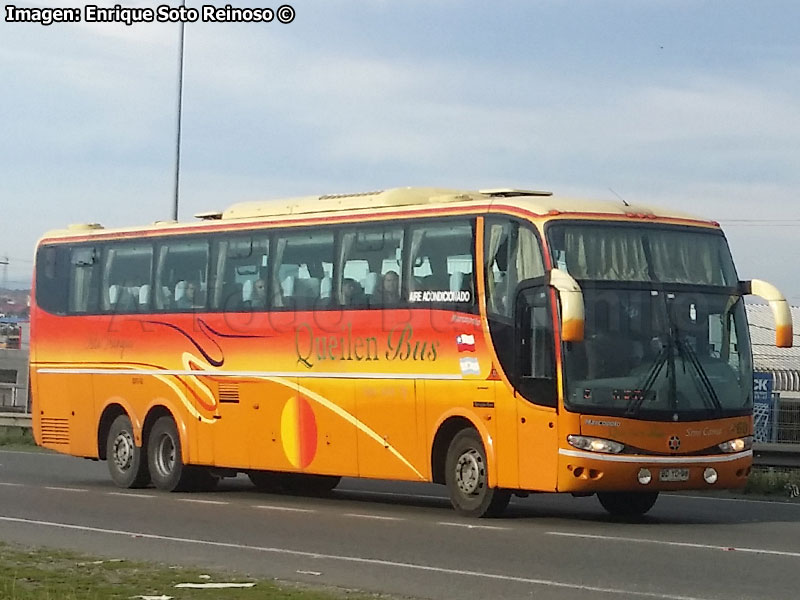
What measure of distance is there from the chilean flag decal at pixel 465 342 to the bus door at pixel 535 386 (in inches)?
29.0

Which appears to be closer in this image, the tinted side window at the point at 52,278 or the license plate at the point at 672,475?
the license plate at the point at 672,475

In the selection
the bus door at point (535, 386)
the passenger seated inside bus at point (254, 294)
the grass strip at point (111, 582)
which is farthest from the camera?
the passenger seated inside bus at point (254, 294)

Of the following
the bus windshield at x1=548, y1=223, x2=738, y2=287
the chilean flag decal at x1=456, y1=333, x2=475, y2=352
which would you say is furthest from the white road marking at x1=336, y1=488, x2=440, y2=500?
the bus windshield at x1=548, y1=223, x2=738, y2=287

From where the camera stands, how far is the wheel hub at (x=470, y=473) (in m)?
19.8

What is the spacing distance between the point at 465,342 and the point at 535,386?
1241 mm

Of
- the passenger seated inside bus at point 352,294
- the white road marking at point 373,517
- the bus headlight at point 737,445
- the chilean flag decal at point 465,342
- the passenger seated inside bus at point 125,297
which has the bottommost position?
the white road marking at point 373,517

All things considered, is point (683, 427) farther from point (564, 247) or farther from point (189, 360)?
point (189, 360)

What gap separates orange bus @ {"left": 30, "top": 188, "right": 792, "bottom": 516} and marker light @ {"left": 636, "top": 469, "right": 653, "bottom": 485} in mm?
61

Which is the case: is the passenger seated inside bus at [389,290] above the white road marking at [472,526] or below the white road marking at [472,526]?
above

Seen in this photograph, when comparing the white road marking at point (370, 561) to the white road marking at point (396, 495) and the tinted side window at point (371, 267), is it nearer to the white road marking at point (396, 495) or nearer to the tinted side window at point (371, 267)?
the tinted side window at point (371, 267)

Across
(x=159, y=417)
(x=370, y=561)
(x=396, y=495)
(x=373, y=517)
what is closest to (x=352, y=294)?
(x=373, y=517)

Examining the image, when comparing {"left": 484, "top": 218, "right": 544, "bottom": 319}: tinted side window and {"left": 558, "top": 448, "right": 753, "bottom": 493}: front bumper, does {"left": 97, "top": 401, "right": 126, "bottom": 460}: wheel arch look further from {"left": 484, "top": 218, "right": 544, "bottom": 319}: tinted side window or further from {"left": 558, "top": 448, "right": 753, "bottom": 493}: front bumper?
{"left": 558, "top": 448, "right": 753, "bottom": 493}: front bumper

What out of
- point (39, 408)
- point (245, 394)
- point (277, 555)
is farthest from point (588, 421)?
point (39, 408)

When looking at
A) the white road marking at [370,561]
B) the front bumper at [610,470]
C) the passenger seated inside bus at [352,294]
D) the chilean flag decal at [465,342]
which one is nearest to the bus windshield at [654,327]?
the front bumper at [610,470]
